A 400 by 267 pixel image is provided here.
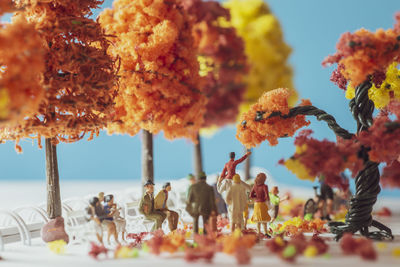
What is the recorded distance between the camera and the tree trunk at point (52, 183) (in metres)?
9.79

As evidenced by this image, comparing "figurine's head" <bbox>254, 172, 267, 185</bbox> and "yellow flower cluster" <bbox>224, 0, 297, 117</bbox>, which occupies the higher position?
"yellow flower cluster" <bbox>224, 0, 297, 117</bbox>

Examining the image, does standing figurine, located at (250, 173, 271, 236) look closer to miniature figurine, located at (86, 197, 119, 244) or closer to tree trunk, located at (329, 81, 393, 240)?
tree trunk, located at (329, 81, 393, 240)

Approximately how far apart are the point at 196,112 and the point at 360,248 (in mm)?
3594

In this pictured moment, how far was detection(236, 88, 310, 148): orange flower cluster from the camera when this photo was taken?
9.36 metres

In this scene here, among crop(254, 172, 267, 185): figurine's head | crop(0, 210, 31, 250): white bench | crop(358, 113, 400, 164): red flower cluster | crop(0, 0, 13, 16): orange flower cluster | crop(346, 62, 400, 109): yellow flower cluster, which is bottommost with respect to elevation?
crop(0, 210, 31, 250): white bench

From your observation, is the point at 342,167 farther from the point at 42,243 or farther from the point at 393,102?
the point at 42,243

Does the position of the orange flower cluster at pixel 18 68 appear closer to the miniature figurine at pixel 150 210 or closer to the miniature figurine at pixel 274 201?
the miniature figurine at pixel 150 210

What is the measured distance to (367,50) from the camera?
7.91m

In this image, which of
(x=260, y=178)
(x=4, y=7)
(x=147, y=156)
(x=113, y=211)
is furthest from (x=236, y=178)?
(x=4, y=7)

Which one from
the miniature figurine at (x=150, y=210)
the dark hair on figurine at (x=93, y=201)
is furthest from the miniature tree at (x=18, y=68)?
the miniature figurine at (x=150, y=210)

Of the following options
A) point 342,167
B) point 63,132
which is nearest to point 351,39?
point 342,167

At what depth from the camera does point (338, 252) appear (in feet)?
24.8

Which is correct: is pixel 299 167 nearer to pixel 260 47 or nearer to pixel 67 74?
pixel 260 47

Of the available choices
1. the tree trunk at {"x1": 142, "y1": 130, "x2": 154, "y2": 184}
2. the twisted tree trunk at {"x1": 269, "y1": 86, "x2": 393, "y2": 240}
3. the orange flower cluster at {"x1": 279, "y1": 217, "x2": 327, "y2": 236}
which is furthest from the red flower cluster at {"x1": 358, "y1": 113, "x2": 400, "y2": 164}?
the tree trunk at {"x1": 142, "y1": 130, "x2": 154, "y2": 184}
